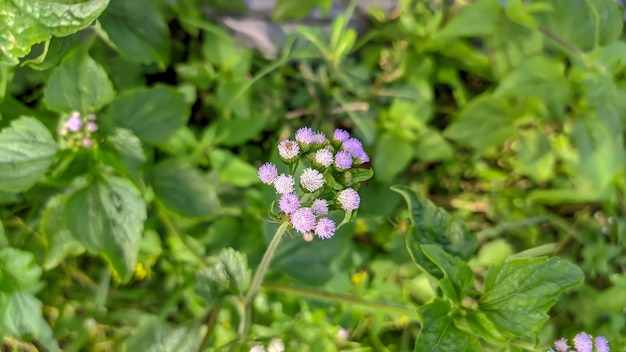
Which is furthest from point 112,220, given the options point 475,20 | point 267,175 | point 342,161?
point 475,20

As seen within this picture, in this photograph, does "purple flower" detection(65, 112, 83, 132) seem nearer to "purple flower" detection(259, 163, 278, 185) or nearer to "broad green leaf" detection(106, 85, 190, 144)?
"broad green leaf" detection(106, 85, 190, 144)

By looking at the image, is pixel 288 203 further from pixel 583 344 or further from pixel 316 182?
pixel 583 344

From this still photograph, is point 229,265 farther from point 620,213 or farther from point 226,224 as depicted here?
point 620,213

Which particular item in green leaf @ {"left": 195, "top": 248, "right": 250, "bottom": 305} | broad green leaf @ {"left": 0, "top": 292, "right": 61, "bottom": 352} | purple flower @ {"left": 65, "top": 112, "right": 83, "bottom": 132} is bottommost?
broad green leaf @ {"left": 0, "top": 292, "right": 61, "bottom": 352}

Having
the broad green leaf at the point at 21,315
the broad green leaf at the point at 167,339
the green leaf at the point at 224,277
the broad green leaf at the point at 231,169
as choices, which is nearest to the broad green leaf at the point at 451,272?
the green leaf at the point at 224,277

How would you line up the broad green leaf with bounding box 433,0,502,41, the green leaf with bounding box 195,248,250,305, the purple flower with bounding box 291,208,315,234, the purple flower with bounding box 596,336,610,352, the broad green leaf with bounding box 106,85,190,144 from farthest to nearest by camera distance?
the broad green leaf with bounding box 433,0,502,41, the broad green leaf with bounding box 106,85,190,144, the green leaf with bounding box 195,248,250,305, the purple flower with bounding box 596,336,610,352, the purple flower with bounding box 291,208,315,234

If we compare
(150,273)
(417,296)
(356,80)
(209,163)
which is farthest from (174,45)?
(417,296)

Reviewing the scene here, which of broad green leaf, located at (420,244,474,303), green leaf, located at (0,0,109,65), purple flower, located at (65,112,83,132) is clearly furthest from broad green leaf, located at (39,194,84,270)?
broad green leaf, located at (420,244,474,303)
